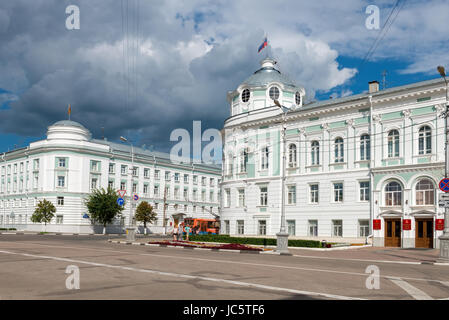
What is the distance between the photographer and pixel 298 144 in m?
43.0

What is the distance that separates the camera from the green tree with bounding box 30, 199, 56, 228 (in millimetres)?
64875

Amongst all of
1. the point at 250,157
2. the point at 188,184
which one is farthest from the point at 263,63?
the point at 188,184

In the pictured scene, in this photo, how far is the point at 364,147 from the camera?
3797cm

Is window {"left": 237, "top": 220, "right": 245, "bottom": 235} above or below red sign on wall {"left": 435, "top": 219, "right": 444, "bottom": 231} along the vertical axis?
below

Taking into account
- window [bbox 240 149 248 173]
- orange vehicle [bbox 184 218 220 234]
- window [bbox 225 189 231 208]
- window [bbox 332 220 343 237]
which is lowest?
orange vehicle [bbox 184 218 220 234]

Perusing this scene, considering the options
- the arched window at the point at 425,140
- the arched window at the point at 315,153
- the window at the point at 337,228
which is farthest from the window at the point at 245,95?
the arched window at the point at 425,140

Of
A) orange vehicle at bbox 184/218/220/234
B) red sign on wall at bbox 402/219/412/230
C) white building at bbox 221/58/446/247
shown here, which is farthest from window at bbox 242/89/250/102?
red sign on wall at bbox 402/219/412/230

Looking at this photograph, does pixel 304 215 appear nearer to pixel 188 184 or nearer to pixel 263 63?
pixel 263 63

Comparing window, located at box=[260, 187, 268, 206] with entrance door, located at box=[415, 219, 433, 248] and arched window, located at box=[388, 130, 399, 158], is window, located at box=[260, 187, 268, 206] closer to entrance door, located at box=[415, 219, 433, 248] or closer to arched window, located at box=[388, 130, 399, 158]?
arched window, located at box=[388, 130, 399, 158]

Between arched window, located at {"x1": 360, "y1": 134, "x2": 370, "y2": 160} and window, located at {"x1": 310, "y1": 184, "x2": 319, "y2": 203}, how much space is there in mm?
5270

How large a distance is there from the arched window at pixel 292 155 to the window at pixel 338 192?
201 inches

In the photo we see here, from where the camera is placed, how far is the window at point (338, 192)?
129ft

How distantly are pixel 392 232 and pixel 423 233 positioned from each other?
2374 millimetres
